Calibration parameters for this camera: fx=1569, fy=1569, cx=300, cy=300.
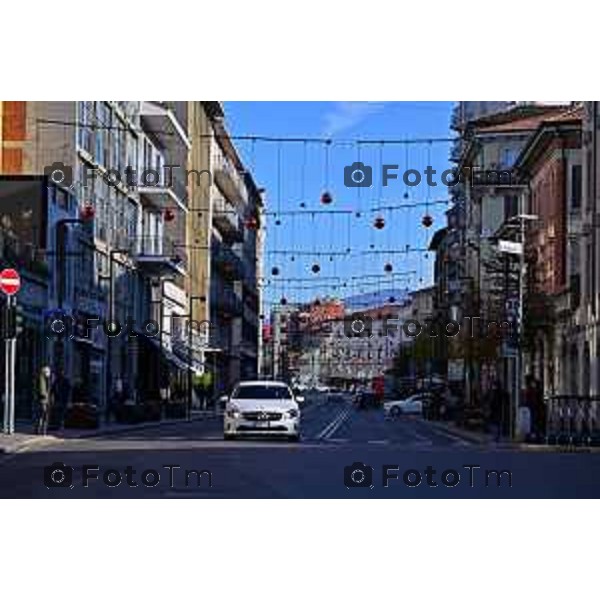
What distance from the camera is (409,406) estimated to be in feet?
123

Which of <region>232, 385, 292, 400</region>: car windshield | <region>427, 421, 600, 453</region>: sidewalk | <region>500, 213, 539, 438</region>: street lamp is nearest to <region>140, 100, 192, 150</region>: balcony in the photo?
<region>232, 385, 292, 400</region>: car windshield

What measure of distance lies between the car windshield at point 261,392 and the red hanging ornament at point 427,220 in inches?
117

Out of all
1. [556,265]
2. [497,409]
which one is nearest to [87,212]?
[497,409]

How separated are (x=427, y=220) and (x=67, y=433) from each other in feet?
14.9

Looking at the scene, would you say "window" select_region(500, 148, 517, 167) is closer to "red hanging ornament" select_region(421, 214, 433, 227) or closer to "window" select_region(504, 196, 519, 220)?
"window" select_region(504, 196, 519, 220)

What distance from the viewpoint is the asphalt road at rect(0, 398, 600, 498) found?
13727mm

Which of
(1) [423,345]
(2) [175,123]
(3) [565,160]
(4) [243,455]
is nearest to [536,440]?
(1) [423,345]

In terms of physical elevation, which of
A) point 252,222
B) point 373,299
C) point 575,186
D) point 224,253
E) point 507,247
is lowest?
point 373,299

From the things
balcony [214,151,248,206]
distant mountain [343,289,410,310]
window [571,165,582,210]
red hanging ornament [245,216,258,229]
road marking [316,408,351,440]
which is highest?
window [571,165,582,210]

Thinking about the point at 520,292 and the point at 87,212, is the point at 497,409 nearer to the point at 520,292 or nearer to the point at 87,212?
the point at 520,292

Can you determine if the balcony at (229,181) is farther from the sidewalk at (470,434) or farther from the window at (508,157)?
the sidewalk at (470,434)

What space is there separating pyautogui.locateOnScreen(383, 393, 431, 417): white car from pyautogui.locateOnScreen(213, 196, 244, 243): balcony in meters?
14.8
